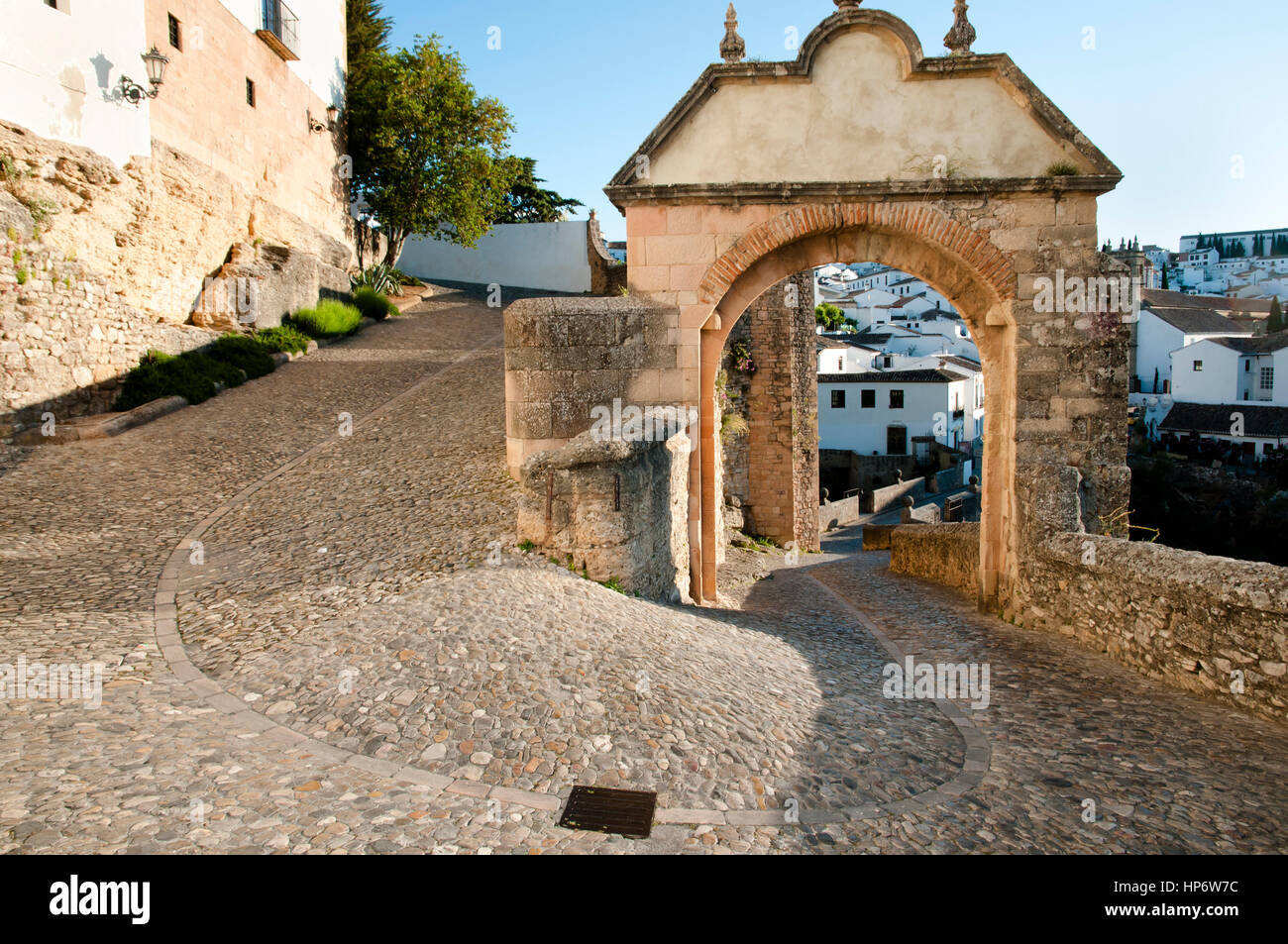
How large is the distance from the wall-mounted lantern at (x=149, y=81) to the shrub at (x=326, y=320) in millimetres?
4321

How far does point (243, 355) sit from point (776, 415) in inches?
434

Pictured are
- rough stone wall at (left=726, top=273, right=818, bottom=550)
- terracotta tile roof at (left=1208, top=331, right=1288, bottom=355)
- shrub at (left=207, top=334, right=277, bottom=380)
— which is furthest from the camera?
terracotta tile roof at (left=1208, top=331, right=1288, bottom=355)

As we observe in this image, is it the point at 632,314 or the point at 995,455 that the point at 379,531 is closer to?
the point at 632,314

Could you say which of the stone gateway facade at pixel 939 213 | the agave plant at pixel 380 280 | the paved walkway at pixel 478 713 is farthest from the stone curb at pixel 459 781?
the agave plant at pixel 380 280

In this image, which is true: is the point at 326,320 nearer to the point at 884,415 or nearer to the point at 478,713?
the point at 478,713

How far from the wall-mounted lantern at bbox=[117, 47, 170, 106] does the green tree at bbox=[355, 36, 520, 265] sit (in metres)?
8.76

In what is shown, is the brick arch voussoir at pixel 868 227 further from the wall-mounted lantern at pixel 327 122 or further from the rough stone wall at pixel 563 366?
the wall-mounted lantern at pixel 327 122

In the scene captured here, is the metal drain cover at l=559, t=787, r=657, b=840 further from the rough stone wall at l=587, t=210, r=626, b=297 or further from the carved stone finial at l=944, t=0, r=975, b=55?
the rough stone wall at l=587, t=210, r=626, b=297

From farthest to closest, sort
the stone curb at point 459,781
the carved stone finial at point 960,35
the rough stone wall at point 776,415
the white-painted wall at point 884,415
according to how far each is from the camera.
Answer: the white-painted wall at point 884,415 < the rough stone wall at point 776,415 < the carved stone finial at point 960,35 < the stone curb at point 459,781

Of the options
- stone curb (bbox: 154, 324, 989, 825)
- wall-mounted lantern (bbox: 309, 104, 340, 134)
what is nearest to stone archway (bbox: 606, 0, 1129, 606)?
stone curb (bbox: 154, 324, 989, 825)

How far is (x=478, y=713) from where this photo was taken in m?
3.82

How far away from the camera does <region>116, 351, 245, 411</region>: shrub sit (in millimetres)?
10750

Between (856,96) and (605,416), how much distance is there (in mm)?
4058

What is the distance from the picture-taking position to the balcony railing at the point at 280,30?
16969 mm
